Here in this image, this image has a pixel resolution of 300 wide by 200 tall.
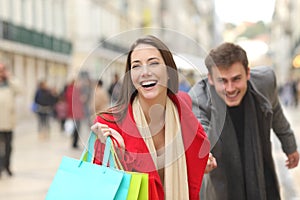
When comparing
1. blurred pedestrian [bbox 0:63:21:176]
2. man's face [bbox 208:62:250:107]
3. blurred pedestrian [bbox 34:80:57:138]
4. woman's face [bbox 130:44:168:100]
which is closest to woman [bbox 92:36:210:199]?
woman's face [bbox 130:44:168:100]

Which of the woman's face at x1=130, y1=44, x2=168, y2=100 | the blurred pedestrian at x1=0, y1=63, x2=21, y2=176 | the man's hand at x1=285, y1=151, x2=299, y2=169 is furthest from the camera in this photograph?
the blurred pedestrian at x1=0, y1=63, x2=21, y2=176

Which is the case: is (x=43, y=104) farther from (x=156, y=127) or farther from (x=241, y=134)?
(x=156, y=127)

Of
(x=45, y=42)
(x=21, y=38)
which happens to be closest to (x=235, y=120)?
(x=21, y=38)

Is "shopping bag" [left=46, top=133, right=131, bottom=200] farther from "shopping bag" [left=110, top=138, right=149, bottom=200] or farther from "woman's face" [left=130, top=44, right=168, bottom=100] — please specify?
"woman's face" [left=130, top=44, right=168, bottom=100]

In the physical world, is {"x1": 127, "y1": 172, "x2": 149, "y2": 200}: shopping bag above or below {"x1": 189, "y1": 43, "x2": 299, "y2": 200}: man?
below

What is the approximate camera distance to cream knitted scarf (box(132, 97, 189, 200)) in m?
2.15

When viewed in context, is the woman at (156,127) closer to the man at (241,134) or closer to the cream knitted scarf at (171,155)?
the cream knitted scarf at (171,155)

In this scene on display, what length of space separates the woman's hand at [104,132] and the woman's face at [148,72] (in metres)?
0.17

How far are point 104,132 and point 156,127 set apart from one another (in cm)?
22

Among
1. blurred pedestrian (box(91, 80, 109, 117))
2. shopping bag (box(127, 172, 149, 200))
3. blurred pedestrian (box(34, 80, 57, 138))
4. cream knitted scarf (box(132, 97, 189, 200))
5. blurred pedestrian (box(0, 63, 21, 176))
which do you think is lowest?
shopping bag (box(127, 172, 149, 200))

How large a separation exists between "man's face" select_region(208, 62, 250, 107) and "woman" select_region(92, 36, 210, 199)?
1.44 feet

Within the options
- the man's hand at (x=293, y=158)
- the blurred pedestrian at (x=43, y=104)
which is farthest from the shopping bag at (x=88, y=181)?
the blurred pedestrian at (x=43, y=104)

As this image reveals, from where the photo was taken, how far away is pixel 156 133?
7.23 ft

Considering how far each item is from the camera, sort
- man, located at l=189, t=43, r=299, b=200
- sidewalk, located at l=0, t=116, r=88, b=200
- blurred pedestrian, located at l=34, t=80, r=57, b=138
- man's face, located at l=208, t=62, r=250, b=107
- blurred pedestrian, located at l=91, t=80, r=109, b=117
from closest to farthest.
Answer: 1. blurred pedestrian, located at l=91, t=80, r=109, b=117
2. man's face, located at l=208, t=62, r=250, b=107
3. man, located at l=189, t=43, r=299, b=200
4. sidewalk, located at l=0, t=116, r=88, b=200
5. blurred pedestrian, located at l=34, t=80, r=57, b=138
